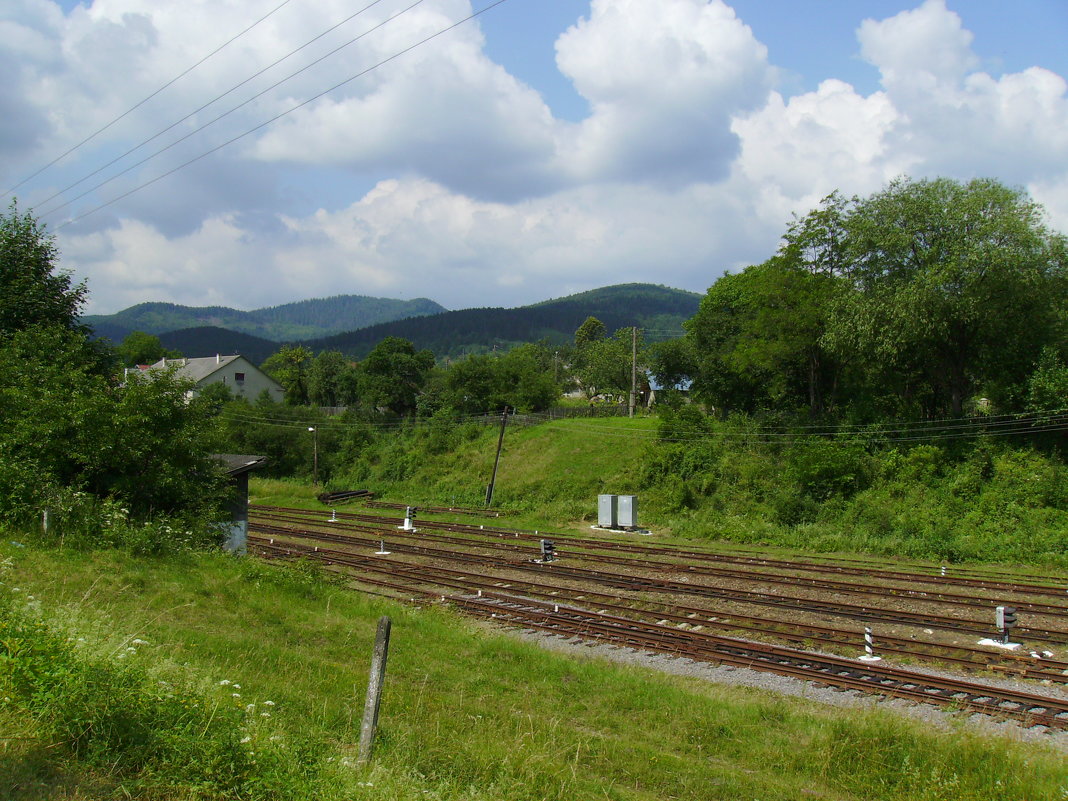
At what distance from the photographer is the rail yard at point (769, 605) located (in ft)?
40.0

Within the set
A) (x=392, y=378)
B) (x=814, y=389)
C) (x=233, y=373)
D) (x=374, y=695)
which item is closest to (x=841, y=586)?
(x=374, y=695)

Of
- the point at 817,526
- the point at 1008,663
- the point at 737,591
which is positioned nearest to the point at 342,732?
the point at 1008,663

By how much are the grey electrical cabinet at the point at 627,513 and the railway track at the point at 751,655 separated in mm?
16660

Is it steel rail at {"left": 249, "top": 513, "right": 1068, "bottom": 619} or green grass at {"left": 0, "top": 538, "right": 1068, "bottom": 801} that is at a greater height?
green grass at {"left": 0, "top": 538, "right": 1068, "bottom": 801}

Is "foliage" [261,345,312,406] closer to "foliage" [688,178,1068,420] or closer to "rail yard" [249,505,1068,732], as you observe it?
"foliage" [688,178,1068,420]

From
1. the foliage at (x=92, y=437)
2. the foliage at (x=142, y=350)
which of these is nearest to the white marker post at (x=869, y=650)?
the foliage at (x=92, y=437)

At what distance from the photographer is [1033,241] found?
30672 millimetres

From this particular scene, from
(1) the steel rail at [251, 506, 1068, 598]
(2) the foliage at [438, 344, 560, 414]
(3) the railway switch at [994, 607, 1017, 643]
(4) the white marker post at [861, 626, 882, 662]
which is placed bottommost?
(1) the steel rail at [251, 506, 1068, 598]

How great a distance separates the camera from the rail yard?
40.0 feet

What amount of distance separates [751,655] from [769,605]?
4.86m

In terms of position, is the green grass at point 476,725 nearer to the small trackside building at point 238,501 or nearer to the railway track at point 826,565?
the small trackside building at point 238,501

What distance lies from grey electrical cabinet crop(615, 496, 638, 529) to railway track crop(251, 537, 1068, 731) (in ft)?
54.7

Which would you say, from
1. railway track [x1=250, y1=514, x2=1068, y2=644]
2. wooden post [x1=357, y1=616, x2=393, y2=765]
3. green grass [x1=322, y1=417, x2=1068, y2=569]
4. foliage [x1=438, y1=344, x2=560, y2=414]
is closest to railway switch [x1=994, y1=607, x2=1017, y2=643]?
railway track [x1=250, y1=514, x2=1068, y2=644]

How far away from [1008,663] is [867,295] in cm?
2450
